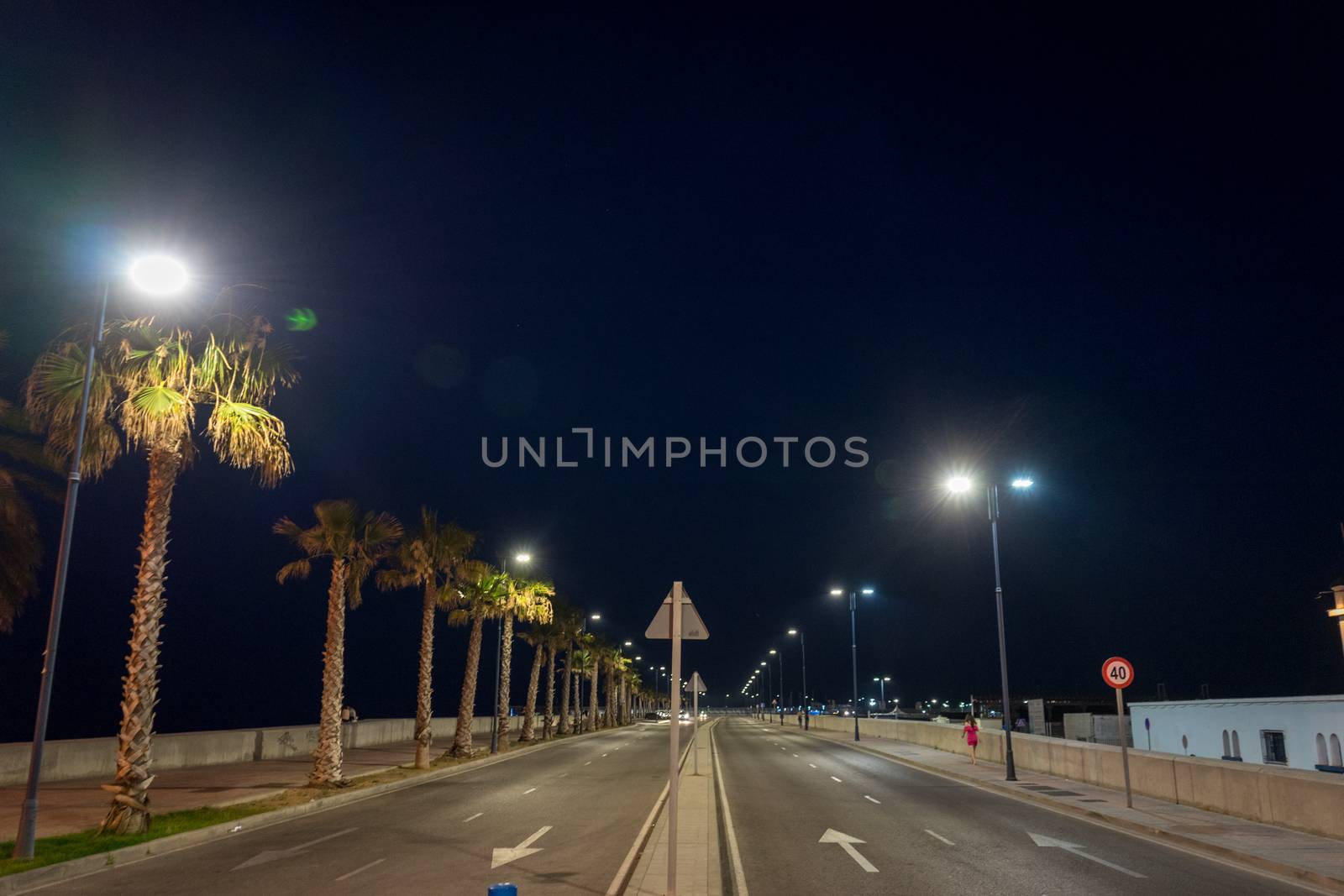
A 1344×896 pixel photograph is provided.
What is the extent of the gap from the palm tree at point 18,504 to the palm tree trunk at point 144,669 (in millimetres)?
6862

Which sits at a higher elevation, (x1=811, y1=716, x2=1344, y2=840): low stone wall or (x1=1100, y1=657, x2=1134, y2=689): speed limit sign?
(x1=1100, y1=657, x2=1134, y2=689): speed limit sign

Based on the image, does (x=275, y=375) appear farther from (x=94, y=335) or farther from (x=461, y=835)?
(x=461, y=835)

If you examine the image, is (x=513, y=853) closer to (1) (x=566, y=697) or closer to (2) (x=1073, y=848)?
(2) (x=1073, y=848)

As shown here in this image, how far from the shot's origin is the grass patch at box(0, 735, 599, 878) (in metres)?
13.5

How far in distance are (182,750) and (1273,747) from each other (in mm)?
44227

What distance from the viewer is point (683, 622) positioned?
36.7 ft

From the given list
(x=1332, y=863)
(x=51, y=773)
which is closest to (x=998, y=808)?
(x=1332, y=863)

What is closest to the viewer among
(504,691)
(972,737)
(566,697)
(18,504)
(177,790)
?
(18,504)

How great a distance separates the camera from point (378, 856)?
14445 millimetres

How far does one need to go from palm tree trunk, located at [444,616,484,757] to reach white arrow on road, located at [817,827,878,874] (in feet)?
80.1

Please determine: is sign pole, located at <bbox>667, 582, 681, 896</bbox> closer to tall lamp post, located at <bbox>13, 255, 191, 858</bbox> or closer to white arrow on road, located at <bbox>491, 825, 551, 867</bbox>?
white arrow on road, located at <bbox>491, 825, 551, 867</bbox>

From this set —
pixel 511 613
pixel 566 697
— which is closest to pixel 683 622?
pixel 511 613

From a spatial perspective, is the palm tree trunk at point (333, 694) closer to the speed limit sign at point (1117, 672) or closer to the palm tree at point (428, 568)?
the palm tree at point (428, 568)

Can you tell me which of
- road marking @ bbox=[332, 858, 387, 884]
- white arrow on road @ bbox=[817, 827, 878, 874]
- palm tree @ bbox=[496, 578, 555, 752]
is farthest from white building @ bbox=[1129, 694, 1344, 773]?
palm tree @ bbox=[496, 578, 555, 752]
